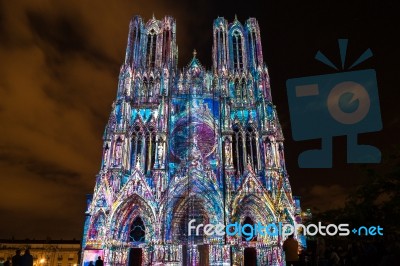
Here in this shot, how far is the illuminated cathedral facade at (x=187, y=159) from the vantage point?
2741 cm

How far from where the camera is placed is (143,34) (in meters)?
37.4

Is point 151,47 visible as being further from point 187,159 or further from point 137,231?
point 137,231

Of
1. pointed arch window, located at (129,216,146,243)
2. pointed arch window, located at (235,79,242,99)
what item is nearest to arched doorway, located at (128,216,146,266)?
pointed arch window, located at (129,216,146,243)

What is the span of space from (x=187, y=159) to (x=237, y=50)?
13.8m

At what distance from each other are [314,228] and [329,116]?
14.3 metres

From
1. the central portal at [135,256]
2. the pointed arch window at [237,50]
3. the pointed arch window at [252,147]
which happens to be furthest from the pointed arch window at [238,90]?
the central portal at [135,256]

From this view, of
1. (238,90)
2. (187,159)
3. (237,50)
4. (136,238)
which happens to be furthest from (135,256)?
(237,50)

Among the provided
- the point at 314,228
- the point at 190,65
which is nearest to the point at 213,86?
the point at 190,65

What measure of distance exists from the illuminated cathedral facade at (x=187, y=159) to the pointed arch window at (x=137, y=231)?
0.08 metres

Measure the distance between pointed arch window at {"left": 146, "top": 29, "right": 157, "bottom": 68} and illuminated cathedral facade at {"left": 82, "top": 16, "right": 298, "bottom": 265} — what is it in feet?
0.39

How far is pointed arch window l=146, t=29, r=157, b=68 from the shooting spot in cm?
3659

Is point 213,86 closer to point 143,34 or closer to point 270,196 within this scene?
point 143,34

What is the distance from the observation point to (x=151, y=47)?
122 feet

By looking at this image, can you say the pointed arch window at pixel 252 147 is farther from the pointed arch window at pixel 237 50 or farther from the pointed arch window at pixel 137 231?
the pointed arch window at pixel 137 231
